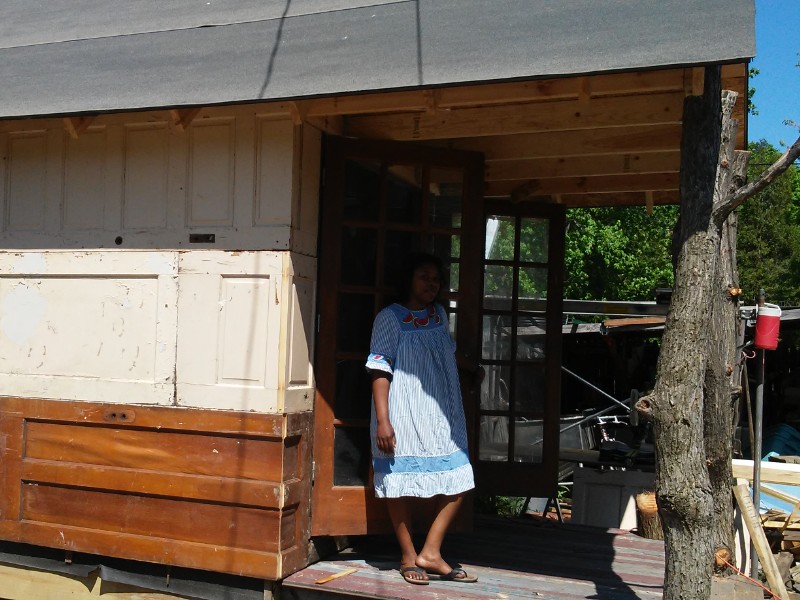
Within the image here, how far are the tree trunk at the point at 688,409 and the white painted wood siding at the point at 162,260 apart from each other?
198 cm

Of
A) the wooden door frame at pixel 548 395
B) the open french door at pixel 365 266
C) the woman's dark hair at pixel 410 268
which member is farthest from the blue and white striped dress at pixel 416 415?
the wooden door frame at pixel 548 395

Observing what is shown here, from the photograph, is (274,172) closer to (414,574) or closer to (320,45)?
(320,45)

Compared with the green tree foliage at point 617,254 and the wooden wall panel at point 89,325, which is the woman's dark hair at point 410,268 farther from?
the green tree foliage at point 617,254

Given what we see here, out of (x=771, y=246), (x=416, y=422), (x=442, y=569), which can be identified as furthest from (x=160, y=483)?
(x=771, y=246)

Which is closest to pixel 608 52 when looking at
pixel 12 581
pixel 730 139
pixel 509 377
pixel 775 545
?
pixel 730 139

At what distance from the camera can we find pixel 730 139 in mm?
4320

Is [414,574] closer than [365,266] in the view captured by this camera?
Yes

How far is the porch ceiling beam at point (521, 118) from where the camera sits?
4.84m

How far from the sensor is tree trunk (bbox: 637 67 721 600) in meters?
3.94

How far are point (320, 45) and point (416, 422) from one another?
211cm

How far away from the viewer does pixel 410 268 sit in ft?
16.5

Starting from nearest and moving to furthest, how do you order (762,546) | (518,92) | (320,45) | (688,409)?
(688,409) → (518,92) → (320,45) → (762,546)

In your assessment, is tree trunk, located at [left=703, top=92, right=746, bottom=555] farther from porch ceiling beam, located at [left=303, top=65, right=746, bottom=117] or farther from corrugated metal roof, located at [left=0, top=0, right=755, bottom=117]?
corrugated metal roof, located at [left=0, top=0, right=755, bottom=117]

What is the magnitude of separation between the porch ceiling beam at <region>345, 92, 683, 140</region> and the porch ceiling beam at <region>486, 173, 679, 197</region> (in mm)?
1460
